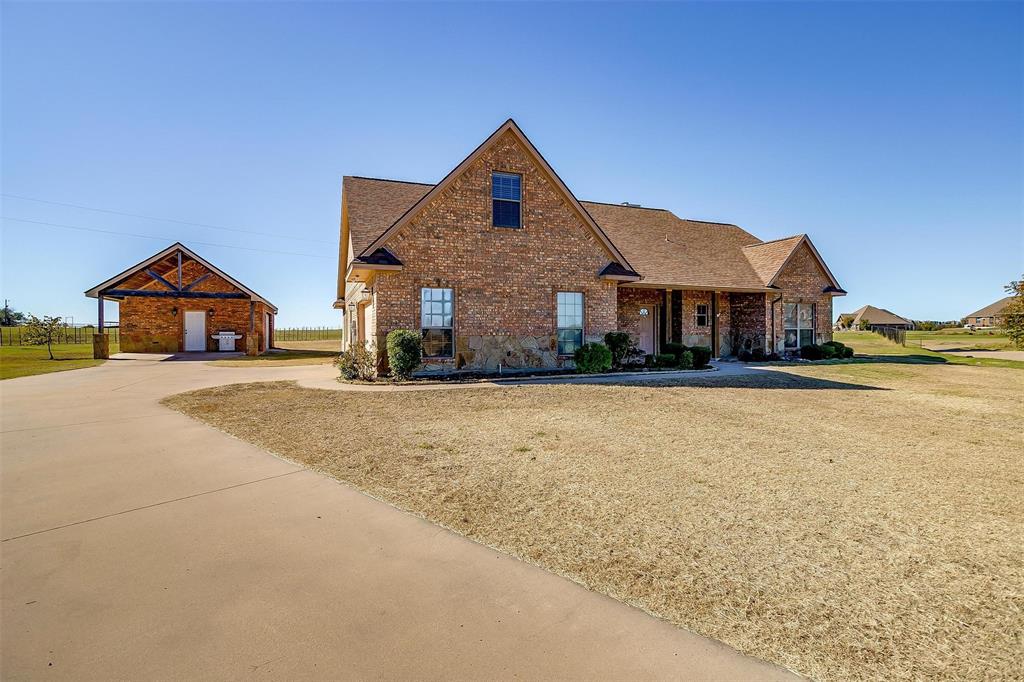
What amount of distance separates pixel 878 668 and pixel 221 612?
3495 millimetres

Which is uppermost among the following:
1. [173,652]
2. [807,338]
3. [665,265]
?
[665,265]

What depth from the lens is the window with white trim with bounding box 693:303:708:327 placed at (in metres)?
22.2

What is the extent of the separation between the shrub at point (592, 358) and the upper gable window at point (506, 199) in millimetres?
4574

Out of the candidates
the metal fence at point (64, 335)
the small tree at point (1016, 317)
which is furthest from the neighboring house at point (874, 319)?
the metal fence at point (64, 335)

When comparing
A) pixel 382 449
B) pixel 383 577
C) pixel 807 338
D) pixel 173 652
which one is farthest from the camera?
pixel 807 338

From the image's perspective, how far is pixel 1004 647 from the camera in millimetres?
2553

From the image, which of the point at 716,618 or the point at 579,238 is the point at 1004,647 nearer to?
the point at 716,618

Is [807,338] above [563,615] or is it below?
above

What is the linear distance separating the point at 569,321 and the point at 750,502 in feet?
41.2

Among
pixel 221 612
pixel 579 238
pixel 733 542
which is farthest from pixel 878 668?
pixel 579 238

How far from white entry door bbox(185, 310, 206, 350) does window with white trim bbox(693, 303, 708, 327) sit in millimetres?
28406

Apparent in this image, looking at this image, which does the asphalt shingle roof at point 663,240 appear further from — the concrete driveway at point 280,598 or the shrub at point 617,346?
the concrete driveway at point 280,598

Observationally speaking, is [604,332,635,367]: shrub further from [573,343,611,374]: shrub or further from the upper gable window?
the upper gable window

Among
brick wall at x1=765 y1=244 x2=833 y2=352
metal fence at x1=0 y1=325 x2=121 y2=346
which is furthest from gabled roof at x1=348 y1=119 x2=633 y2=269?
metal fence at x1=0 y1=325 x2=121 y2=346
